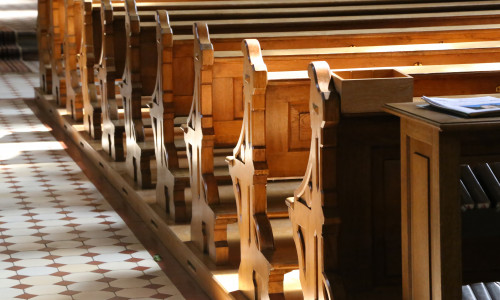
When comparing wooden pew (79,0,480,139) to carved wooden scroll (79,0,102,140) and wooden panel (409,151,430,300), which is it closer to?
carved wooden scroll (79,0,102,140)

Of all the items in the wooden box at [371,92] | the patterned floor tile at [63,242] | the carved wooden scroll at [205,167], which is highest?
the wooden box at [371,92]

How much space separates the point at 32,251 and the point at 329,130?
2.76 meters

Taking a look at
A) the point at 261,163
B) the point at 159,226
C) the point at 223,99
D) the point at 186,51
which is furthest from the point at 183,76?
the point at 261,163

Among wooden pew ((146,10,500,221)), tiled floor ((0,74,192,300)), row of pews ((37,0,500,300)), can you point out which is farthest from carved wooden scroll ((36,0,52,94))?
wooden pew ((146,10,500,221))

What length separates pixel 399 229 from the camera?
135 inches

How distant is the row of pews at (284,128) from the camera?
3.31m

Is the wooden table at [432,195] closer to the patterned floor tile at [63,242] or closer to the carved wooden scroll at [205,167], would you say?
the carved wooden scroll at [205,167]

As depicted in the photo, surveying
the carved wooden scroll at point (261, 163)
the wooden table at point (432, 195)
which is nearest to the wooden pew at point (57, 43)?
the carved wooden scroll at point (261, 163)

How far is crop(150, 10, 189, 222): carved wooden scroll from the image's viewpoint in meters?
5.31

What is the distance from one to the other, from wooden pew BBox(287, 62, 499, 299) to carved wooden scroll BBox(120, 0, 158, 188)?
288cm

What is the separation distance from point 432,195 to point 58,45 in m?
7.47

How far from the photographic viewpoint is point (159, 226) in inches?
221

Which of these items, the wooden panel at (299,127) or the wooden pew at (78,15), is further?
the wooden pew at (78,15)

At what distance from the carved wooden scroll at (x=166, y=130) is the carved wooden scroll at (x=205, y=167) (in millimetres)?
472
